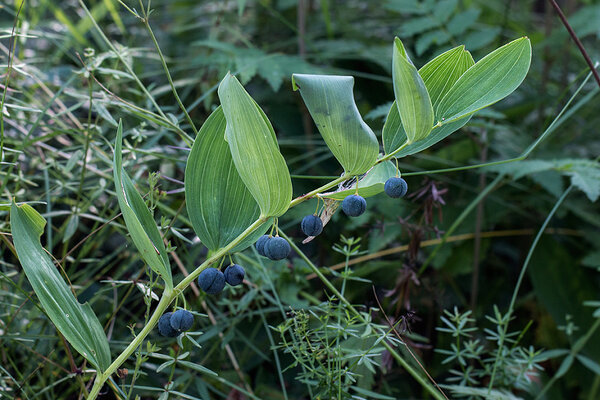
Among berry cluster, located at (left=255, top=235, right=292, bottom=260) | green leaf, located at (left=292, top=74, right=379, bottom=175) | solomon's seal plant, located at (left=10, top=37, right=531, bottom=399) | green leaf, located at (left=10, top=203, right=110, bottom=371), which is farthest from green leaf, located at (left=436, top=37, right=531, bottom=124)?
green leaf, located at (left=10, top=203, right=110, bottom=371)

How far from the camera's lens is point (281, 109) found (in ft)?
5.51

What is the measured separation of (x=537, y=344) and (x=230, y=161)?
115cm

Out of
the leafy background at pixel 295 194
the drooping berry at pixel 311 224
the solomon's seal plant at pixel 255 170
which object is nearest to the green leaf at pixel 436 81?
the solomon's seal plant at pixel 255 170

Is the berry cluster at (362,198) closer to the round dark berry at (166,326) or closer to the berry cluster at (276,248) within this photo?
the berry cluster at (276,248)

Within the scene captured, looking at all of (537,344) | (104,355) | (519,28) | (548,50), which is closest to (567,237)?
(537,344)

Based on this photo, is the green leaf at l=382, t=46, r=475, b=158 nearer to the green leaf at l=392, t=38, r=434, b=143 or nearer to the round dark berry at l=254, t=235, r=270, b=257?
the green leaf at l=392, t=38, r=434, b=143

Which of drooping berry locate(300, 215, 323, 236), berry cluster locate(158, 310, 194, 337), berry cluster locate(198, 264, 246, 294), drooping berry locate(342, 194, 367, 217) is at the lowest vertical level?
berry cluster locate(158, 310, 194, 337)

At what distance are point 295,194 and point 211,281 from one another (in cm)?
85

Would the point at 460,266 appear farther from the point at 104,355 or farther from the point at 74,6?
the point at 74,6

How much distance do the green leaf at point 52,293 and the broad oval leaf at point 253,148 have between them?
225 millimetres

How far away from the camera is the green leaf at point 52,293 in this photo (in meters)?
0.55

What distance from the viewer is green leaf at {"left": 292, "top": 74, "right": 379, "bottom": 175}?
1.79 ft

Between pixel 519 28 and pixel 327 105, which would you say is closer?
pixel 327 105

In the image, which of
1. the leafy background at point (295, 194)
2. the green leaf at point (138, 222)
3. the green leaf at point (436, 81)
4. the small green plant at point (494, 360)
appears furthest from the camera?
the leafy background at point (295, 194)
